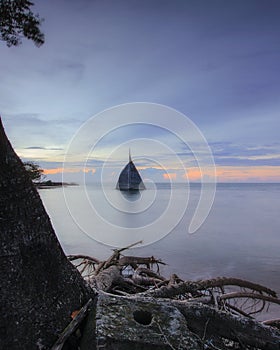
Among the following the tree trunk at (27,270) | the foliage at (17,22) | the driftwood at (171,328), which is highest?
the foliage at (17,22)

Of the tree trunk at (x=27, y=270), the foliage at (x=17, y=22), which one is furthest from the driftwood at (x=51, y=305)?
the foliage at (x=17, y=22)

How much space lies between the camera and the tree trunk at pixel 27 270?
2453 mm

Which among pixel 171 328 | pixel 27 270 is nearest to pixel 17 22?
pixel 27 270

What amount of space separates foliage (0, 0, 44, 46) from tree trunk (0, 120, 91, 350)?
34.4 inches

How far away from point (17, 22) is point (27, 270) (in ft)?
7.13

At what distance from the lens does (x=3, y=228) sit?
2.49 metres

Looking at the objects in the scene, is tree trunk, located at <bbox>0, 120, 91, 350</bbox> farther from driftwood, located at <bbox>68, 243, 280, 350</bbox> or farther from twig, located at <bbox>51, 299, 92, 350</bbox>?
driftwood, located at <bbox>68, 243, 280, 350</bbox>

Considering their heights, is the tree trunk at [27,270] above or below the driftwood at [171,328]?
above

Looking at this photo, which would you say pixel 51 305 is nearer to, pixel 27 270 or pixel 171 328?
pixel 27 270

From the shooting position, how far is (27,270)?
8.31ft

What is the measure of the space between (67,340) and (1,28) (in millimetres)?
2755

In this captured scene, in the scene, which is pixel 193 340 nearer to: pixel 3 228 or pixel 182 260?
pixel 3 228

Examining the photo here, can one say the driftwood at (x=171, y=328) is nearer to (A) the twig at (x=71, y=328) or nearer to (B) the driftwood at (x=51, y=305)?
(B) the driftwood at (x=51, y=305)

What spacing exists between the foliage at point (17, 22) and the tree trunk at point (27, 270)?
2.86ft
